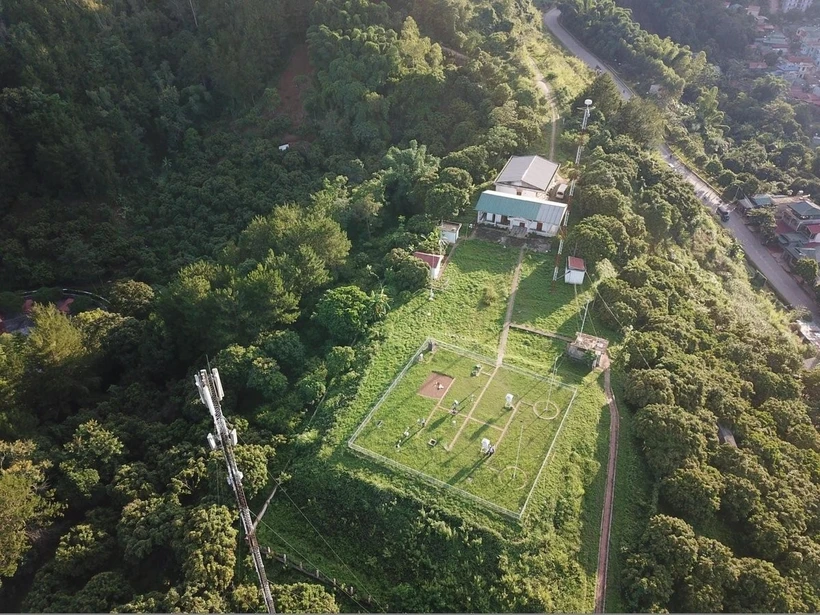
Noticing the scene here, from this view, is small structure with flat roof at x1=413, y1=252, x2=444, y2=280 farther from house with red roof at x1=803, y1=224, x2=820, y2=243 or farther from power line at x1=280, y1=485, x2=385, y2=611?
house with red roof at x1=803, y1=224, x2=820, y2=243

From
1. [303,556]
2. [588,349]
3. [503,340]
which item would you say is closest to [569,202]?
[503,340]

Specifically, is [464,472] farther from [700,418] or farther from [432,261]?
[432,261]

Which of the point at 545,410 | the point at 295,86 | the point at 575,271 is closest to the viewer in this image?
the point at 545,410

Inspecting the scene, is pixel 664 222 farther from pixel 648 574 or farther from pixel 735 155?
pixel 735 155

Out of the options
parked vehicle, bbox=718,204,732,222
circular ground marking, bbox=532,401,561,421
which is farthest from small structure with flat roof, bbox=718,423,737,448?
parked vehicle, bbox=718,204,732,222

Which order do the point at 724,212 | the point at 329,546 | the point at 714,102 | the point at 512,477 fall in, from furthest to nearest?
the point at 714,102 < the point at 724,212 < the point at 512,477 < the point at 329,546

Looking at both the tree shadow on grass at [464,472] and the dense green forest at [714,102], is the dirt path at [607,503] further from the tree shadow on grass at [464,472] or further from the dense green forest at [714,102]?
the dense green forest at [714,102]

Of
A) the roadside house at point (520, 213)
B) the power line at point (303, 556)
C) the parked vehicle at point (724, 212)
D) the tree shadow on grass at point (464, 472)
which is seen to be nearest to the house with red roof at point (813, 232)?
the parked vehicle at point (724, 212)

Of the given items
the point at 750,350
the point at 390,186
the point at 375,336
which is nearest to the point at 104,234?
the point at 390,186
